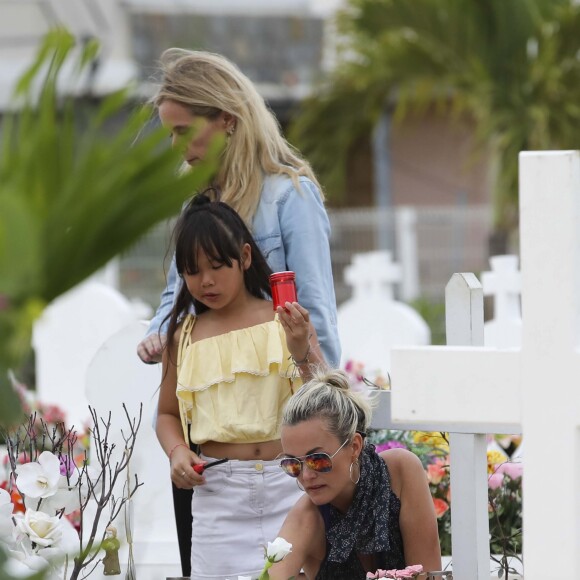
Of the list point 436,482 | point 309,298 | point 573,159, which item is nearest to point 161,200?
point 573,159

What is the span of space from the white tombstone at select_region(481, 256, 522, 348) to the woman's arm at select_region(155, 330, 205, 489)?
2.65 metres

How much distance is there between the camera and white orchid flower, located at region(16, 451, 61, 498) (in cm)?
247

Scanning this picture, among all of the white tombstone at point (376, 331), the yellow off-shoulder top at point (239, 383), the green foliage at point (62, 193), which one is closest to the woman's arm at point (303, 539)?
the yellow off-shoulder top at point (239, 383)

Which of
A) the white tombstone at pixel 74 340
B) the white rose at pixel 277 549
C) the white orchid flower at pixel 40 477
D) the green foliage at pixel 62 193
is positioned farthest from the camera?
the white tombstone at pixel 74 340

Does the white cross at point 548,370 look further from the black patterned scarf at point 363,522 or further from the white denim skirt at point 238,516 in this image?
the white denim skirt at point 238,516

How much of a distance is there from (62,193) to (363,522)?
190cm

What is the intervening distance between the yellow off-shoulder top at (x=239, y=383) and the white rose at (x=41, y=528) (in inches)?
23.1

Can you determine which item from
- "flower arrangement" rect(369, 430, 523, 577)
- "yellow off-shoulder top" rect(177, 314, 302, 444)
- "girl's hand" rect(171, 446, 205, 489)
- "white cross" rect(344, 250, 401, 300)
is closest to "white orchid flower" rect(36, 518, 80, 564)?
"girl's hand" rect(171, 446, 205, 489)

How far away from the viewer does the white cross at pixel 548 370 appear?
1625mm

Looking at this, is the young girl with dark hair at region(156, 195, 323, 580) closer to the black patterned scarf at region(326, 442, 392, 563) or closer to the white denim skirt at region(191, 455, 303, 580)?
the white denim skirt at region(191, 455, 303, 580)

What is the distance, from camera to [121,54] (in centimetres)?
1742

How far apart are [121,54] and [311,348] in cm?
1510

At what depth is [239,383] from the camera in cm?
292

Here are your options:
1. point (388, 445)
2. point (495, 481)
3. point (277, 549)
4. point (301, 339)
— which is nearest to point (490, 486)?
point (495, 481)
